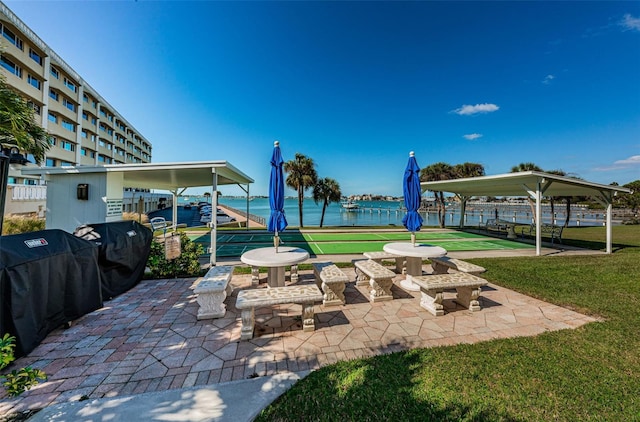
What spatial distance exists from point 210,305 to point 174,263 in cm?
278

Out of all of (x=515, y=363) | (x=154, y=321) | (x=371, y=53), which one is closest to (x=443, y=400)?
(x=515, y=363)

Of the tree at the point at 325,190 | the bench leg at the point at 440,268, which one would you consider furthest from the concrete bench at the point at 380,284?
the tree at the point at 325,190

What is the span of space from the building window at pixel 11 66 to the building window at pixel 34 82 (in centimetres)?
104

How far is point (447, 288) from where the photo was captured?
12.9ft

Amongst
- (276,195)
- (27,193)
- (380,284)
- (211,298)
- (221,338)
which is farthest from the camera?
(27,193)

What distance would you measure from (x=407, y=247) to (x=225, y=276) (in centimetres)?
392

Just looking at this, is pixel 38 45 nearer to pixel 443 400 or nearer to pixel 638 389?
pixel 443 400

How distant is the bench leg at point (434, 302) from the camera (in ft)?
13.0

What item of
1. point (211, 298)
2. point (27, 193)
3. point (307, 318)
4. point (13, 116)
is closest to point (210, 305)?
point (211, 298)

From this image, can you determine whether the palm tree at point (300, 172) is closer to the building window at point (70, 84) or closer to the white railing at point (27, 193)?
the white railing at point (27, 193)

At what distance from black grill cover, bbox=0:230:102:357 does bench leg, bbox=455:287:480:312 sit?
641 centimetres

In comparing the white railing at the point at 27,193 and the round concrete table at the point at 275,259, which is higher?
the white railing at the point at 27,193

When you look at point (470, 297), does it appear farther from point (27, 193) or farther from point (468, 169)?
point (468, 169)

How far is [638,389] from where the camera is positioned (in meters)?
2.28
